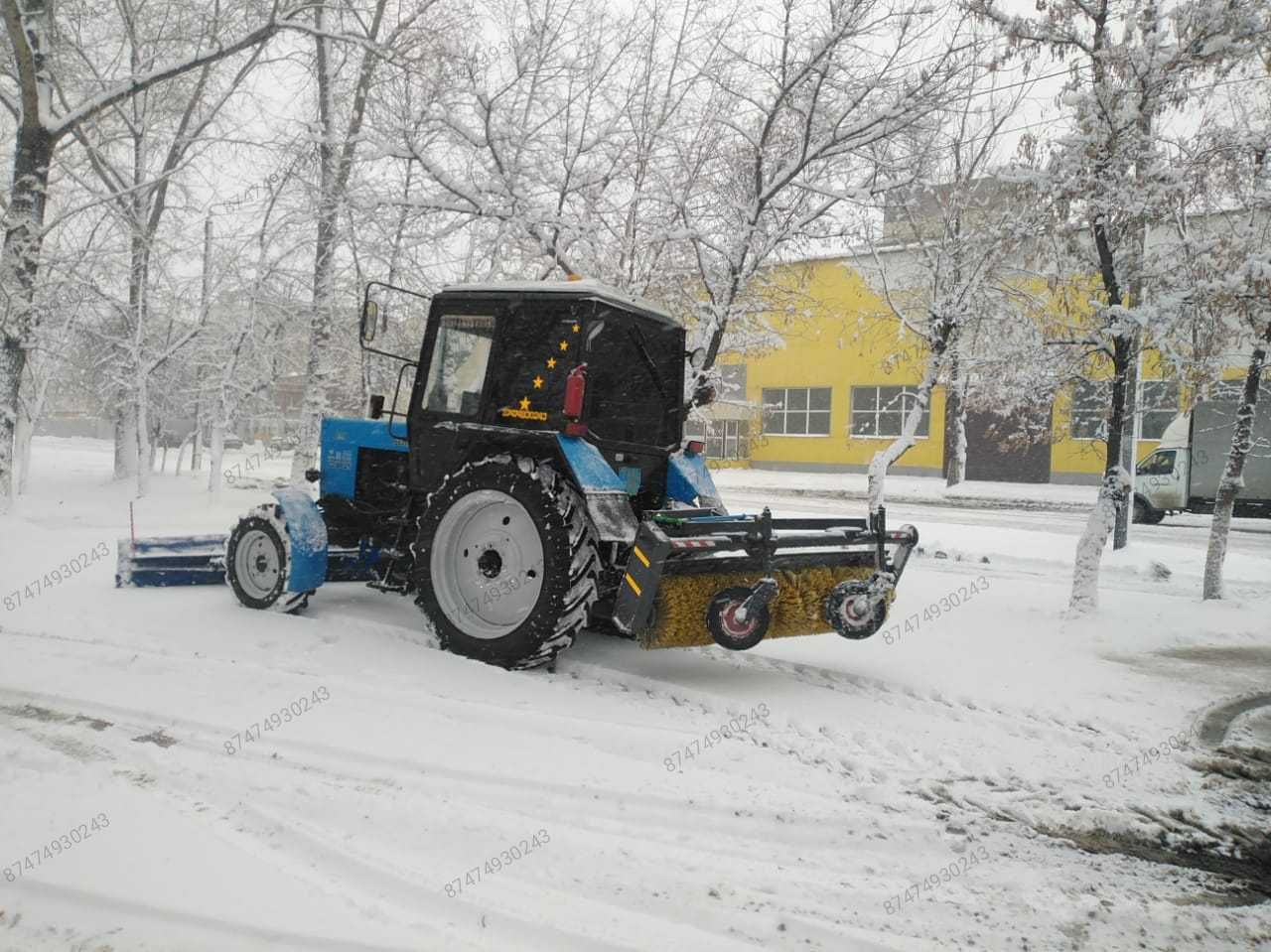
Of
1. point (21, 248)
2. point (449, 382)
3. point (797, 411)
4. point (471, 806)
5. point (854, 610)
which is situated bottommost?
point (471, 806)

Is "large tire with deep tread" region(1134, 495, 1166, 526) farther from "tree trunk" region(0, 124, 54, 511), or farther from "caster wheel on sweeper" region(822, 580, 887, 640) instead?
"tree trunk" region(0, 124, 54, 511)

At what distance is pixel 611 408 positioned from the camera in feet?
18.4

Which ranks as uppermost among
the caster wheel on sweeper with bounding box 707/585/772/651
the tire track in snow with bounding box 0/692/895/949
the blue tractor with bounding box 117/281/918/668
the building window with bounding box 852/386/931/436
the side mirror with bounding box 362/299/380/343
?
the building window with bounding box 852/386/931/436

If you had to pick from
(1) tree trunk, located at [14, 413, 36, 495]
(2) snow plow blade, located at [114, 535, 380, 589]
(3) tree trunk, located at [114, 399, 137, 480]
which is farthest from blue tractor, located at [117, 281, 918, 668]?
(3) tree trunk, located at [114, 399, 137, 480]

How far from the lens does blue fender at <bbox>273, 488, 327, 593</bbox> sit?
19.8ft

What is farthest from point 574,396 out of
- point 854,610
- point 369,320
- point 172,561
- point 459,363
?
point 172,561

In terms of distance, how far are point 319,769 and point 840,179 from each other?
8833 millimetres

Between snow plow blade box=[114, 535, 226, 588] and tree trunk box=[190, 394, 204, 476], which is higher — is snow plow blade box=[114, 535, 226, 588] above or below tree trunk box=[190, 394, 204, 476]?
below

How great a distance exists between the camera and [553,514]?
4.83 m

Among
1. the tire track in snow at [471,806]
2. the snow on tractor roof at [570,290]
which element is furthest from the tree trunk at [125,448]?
the tire track in snow at [471,806]

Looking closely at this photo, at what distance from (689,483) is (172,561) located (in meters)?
4.69

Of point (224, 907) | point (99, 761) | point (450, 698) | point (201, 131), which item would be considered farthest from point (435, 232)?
point (201, 131)

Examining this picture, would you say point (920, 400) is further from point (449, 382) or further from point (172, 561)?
point (172, 561)

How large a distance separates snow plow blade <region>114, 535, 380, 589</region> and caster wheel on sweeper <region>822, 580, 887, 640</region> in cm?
521
